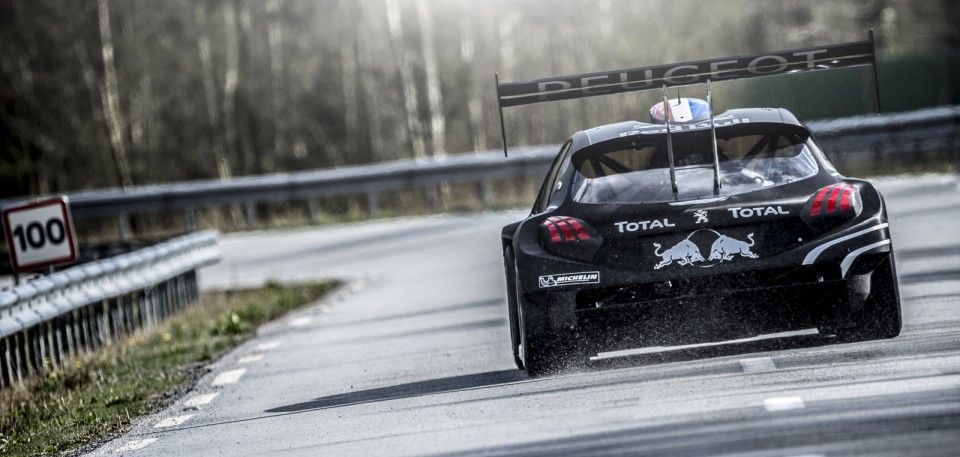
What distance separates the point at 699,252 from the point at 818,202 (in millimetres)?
658

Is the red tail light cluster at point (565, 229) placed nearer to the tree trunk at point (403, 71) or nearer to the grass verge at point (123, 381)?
the grass verge at point (123, 381)

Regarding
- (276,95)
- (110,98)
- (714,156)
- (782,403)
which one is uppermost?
(110,98)

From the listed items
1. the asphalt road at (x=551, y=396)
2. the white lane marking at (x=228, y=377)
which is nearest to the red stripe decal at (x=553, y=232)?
the asphalt road at (x=551, y=396)

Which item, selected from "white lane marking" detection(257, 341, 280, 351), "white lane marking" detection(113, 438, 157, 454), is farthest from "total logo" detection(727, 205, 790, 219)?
"white lane marking" detection(257, 341, 280, 351)

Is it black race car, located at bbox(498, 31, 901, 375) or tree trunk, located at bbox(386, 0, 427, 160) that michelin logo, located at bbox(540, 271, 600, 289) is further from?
tree trunk, located at bbox(386, 0, 427, 160)

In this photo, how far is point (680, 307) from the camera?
8.40m

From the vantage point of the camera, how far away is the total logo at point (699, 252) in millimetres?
8312

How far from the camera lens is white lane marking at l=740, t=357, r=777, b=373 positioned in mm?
8383

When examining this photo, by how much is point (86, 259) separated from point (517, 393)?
36.9ft

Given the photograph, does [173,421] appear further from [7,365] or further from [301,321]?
[301,321]

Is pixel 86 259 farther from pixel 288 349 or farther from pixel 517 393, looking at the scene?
pixel 517 393

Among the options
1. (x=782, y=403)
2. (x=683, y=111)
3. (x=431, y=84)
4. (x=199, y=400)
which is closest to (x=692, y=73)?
(x=683, y=111)

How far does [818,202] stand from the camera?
27.7 ft

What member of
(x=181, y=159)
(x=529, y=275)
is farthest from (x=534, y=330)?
(x=181, y=159)
